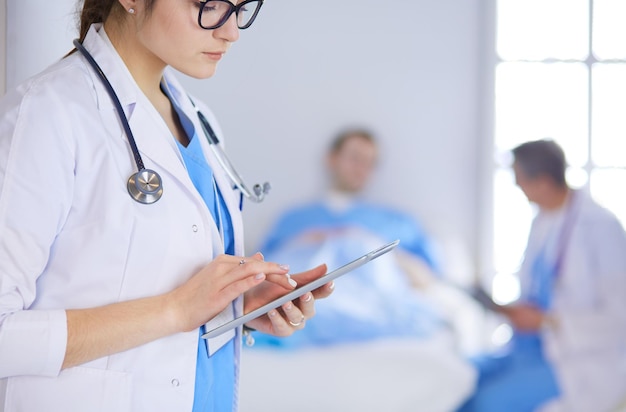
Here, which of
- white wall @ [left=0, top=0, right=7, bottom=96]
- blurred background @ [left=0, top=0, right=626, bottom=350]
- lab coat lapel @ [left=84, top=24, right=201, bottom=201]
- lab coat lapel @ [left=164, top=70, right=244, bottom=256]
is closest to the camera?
lab coat lapel @ [left=84, top=24, right=201, bottom=201]

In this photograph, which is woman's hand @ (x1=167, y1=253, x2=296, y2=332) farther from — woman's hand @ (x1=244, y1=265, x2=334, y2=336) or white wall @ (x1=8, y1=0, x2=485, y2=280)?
white wall @ (x1=8, y1=0, x2=485, y2=280)

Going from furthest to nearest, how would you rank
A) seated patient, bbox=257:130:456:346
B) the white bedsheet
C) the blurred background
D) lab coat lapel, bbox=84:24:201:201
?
1. the blurred background
2. seated patient, bbox=257:130:456:346
3. the white bedsheet
4. lab coat lapel, bbox=84:24:201:201

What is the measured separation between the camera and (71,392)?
A: 0.79 meters

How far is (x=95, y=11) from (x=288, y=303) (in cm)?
Result: 44

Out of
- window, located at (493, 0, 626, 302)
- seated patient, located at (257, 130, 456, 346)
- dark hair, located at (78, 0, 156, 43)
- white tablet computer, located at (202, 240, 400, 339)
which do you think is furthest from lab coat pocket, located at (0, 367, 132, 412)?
window, located at (493, 0, 626, 302)

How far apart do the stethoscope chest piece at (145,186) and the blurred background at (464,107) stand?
6.21 feet

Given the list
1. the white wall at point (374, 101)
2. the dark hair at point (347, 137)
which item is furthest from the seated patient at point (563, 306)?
the dark hair at point (347, 137)

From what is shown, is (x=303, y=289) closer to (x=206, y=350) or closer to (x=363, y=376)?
(x=206, y=350)

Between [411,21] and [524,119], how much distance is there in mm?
570

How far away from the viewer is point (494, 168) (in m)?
2.81

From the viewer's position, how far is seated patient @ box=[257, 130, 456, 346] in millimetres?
2609

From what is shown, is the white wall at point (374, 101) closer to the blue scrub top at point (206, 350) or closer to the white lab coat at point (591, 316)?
the white lab coat at point (591, 316)

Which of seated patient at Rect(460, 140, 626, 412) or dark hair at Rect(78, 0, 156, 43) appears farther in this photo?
seated patient at Rect(460, 140, 626, 412)

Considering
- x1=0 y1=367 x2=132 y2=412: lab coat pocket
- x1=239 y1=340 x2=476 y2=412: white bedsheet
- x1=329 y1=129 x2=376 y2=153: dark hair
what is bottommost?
x1=239 y1=340 x2=476 y2=412: white bedsheet
